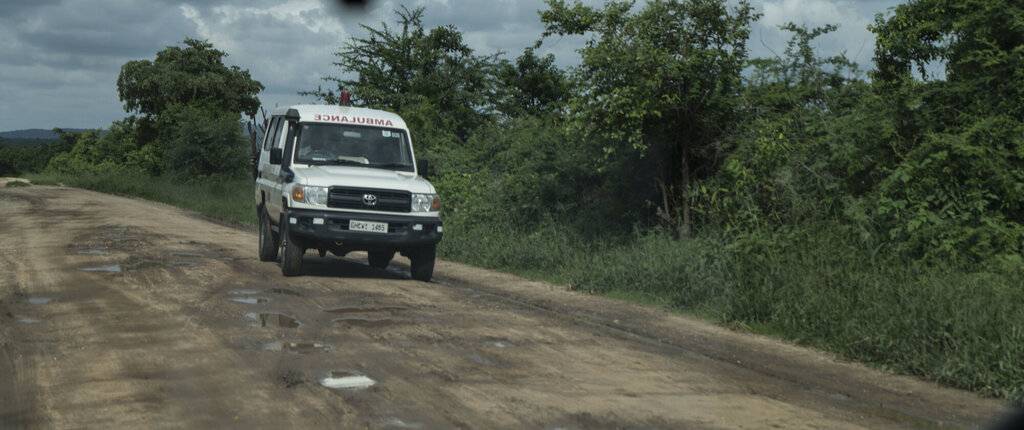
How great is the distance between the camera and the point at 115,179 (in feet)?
131

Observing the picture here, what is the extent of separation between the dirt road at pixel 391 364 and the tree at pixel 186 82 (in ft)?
132

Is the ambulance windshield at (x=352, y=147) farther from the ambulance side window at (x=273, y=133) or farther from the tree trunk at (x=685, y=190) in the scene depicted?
the tree trunk at (x=685, y=190)

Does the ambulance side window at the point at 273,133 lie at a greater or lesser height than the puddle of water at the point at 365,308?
greater

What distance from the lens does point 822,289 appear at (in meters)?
8.73

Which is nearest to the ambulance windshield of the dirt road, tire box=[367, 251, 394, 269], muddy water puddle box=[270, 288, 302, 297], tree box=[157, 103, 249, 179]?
tire box=[367, 251, 394, 269]

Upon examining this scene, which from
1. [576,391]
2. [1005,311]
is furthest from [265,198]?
[1005,311]

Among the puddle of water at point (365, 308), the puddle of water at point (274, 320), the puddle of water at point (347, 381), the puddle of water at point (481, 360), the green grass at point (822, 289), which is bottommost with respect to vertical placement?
the puddle of water at point (274, 320)

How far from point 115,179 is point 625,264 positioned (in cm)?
3395

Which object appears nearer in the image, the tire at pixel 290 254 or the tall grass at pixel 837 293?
the tall grass at pixel 837 293

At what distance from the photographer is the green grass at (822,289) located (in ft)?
22.6

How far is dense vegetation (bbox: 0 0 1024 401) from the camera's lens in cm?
801

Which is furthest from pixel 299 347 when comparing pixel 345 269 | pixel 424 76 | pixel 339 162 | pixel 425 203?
Answer: pixel 424 76

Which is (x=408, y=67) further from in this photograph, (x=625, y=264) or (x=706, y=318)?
(x=706, y=318)

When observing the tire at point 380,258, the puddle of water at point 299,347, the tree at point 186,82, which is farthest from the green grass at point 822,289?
the tree at point 186,82
